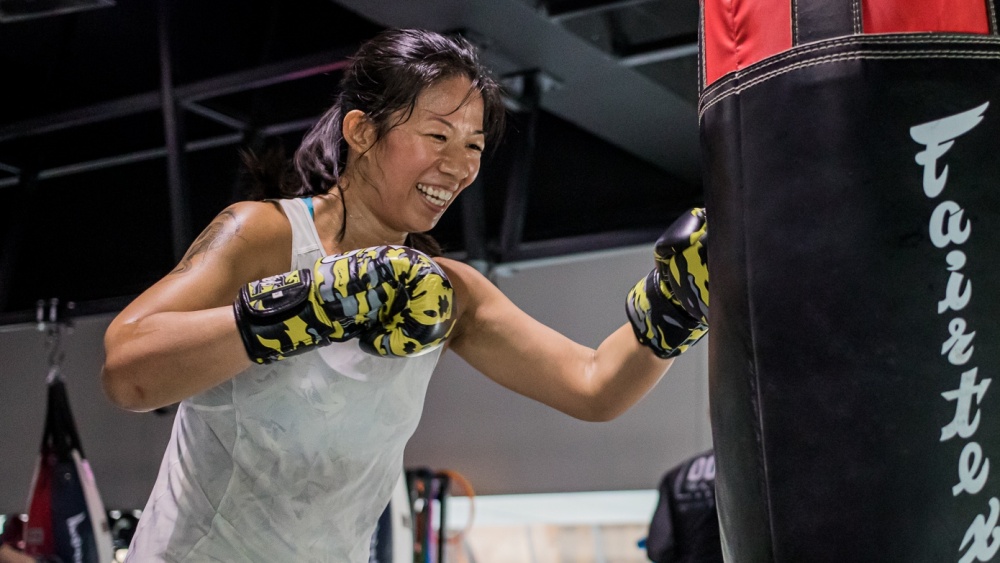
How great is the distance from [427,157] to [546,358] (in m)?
0.39

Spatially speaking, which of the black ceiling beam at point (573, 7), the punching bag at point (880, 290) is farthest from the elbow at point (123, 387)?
the black ceiling beam at point (573, 7)

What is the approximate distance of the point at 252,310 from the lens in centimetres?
126

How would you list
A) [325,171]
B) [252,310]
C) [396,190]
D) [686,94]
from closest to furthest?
[252,310] < [396,190] < [325,171] < [686,94]

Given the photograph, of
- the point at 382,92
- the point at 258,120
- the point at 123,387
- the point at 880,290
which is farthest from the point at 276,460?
the point at 258,120

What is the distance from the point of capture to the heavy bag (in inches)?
147

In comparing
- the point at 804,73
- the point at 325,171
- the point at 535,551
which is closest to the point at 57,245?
the point at 535,551

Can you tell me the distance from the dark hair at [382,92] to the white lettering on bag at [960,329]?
0.85 m

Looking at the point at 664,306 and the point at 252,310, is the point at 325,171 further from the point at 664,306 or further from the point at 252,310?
the point at 664,306

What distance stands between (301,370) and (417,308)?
24 centimetres

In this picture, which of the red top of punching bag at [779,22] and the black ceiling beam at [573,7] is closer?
the red top of punching bag at [779,22]

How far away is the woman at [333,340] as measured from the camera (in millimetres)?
1282

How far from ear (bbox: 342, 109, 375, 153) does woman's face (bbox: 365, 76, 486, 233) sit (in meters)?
0.03

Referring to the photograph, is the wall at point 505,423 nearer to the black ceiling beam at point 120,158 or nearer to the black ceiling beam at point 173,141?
the black ceiling beam at point 120,158

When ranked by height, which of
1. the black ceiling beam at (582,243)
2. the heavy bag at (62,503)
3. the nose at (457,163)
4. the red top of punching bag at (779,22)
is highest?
the black ceiling beam at (582,243)
